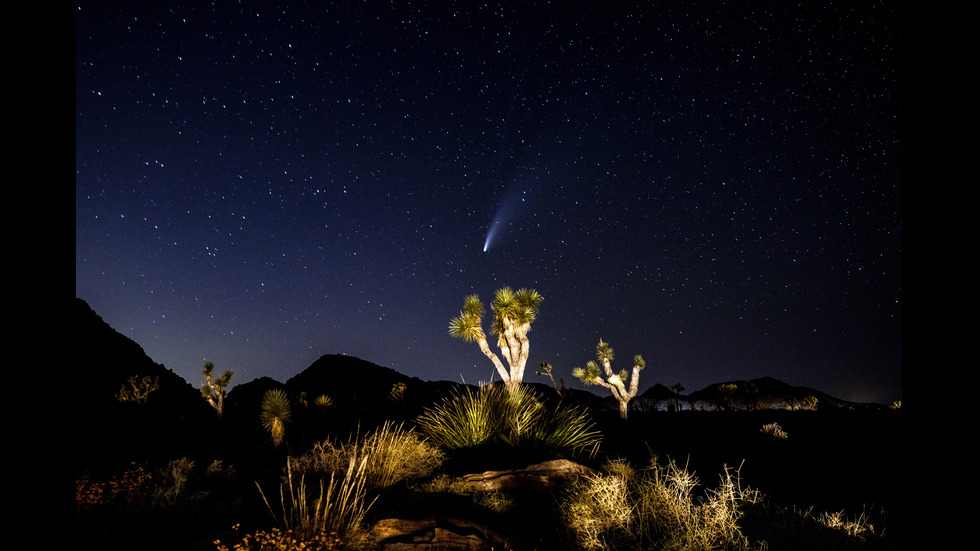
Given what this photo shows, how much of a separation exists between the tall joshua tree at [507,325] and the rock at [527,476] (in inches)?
311

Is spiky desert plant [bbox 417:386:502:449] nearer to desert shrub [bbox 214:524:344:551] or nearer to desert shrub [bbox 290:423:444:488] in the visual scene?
desert shrub [bbox 290:423:444:488]

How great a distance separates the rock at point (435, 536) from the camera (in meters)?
4.70

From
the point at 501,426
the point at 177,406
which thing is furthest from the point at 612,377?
the point at 177,406

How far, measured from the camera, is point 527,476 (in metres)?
7.35

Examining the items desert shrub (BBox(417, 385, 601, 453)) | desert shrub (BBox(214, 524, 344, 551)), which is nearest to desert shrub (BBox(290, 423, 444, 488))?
desert shrub (BBox(417, 385, 601, 453))

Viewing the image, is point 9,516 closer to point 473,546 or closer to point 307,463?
point 473,546

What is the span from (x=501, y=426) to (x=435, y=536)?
530cm

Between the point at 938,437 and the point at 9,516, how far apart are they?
2910 mm

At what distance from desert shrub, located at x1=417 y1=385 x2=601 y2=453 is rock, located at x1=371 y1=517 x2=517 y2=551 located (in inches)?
170

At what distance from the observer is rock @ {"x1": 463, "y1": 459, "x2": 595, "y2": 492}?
23.6ft

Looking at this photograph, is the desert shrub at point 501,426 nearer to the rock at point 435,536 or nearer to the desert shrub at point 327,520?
the rock at point 435,536

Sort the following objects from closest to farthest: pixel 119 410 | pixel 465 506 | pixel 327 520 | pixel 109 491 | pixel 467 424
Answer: pixel 327 520 → pixel 465 506 → pixel 109 491 → pixel 467 424 → pixel 119 410

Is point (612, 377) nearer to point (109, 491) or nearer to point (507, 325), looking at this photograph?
point (507, 325)

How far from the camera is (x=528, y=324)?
691 inches
